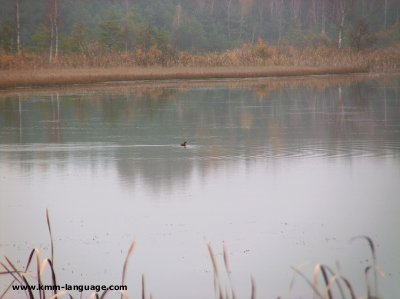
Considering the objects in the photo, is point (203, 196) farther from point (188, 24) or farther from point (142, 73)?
point (188, 24)

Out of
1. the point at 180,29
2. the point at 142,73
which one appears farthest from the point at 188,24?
the point at 142,73

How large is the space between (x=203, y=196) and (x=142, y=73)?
3081 centimetres

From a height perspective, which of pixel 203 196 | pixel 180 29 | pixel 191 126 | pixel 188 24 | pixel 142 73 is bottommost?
pixel 203 196

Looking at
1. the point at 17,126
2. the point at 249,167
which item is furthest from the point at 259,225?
the point at 17,126

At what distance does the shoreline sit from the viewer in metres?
36.1

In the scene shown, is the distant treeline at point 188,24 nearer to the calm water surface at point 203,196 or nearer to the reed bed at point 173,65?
the reed bed at point 173,65

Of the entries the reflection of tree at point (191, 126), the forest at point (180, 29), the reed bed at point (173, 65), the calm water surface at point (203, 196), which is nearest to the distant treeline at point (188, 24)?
the forest at point (180, 29)

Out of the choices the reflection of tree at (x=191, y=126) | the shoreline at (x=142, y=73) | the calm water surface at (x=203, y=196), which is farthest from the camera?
the shoreline at (x=142, y=73)

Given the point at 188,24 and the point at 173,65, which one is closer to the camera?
the point at 173,65

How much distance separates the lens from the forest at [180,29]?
1953 inches

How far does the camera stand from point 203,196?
10.5 meters

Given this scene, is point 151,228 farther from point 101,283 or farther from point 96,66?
point 96,66

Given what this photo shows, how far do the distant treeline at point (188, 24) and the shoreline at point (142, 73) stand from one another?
9994 mm

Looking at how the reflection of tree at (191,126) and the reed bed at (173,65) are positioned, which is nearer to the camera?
the reflection of tree at (191,126)
